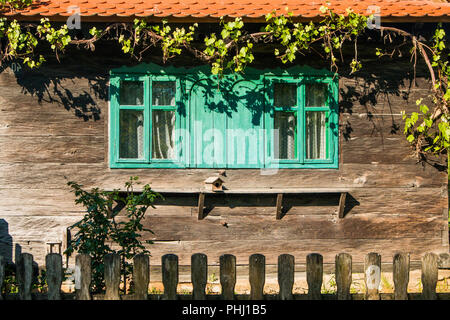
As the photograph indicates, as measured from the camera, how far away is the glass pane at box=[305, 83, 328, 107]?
296 inches

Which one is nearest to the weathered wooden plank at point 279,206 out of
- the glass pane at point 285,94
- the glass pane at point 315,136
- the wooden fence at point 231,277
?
the glass pane at point 315,136

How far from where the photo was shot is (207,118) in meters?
7.35

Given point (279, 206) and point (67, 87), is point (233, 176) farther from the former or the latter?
point (67, 87)

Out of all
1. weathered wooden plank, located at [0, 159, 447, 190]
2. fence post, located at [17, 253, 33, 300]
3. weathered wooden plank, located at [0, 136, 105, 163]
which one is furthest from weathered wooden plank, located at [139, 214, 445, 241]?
fence post, located at [17, 253, 33, 300]

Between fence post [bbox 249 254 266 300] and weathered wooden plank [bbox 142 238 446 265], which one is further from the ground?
fence post [bbox 249 254 266 300]

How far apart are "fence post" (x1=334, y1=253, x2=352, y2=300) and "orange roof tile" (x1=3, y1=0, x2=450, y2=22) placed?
401cm

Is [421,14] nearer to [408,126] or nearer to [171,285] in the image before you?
[408,126]

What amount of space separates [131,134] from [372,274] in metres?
4.54

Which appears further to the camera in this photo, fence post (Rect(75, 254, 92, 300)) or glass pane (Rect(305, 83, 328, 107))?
glass pane (Rect(305, 83, 328, 107))

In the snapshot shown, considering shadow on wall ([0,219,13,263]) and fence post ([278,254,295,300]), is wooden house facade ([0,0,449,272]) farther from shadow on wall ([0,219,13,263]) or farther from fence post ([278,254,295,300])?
fence post ([278,254,295,300])

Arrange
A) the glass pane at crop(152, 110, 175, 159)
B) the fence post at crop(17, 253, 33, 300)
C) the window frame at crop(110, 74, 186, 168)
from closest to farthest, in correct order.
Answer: the fence post at crop(17, 253, 33, 300)
the window frame at crop(110, 74, 186, 168)
the glass pane at crop(152, 110, 175, 159)

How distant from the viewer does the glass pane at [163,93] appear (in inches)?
291

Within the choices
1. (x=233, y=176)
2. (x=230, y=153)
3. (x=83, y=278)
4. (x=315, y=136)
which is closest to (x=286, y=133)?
(x=315, y=136)
